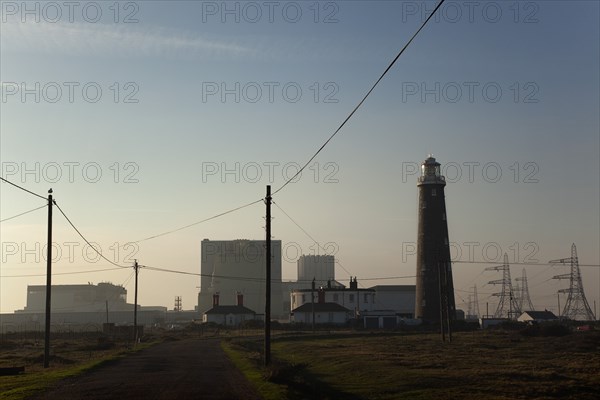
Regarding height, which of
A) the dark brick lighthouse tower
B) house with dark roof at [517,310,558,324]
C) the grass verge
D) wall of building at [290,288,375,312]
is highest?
the dark brick lighthouse tower

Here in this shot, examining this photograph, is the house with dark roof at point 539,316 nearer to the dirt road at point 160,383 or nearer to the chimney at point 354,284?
the chimney at point 354,284

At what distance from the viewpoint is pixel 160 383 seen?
28.9 m

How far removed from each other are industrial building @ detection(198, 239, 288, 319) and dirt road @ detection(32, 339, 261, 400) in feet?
434

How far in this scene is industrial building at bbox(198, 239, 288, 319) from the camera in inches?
6841

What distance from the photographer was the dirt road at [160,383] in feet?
81.1

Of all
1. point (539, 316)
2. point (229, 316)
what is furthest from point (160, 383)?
point (539, 316)

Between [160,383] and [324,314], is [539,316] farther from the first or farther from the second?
[160,383]

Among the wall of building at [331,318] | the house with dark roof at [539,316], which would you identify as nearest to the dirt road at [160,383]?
the wall of building at [331,318]

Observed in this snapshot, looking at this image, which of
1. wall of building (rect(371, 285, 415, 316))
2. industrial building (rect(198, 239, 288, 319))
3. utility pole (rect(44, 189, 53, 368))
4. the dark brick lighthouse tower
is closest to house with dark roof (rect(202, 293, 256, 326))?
wall of building (rect(371, 285, 415, 316))

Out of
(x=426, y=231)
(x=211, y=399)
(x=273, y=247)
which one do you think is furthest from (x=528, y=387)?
(x=273, y=247)

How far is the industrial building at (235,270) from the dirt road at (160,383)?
13224cm

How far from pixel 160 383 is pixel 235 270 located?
14914 cm

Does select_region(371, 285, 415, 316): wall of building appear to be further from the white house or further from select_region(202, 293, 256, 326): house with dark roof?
select_region(202, 293, 256, 326): house with dark roof

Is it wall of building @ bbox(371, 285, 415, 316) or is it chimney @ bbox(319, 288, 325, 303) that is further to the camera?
wall of building @ bbox(371, 285, 415, 316)
